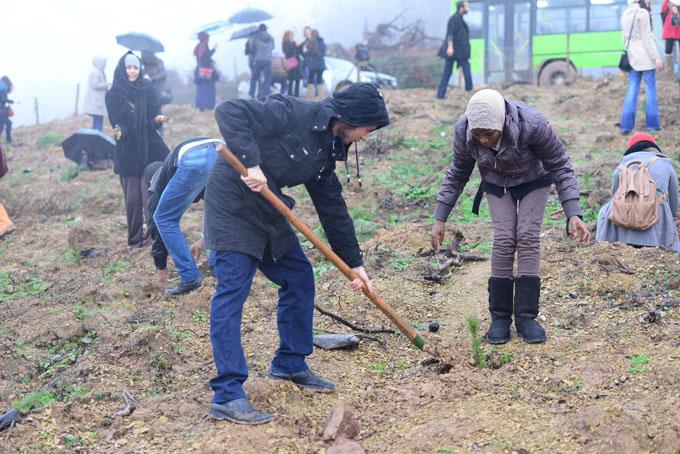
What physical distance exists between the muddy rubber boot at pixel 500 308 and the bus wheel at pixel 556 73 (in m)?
15.4

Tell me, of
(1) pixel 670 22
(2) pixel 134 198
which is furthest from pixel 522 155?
(1) pixel 670 22

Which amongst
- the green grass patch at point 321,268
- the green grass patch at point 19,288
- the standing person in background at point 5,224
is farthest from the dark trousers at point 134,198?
the standing person in background at point 5,224

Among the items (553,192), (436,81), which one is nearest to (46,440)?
(553,192)

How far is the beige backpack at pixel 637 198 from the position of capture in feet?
21.1

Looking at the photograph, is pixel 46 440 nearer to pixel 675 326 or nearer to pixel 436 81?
pixel 675 326

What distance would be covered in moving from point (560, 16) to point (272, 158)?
17020mm

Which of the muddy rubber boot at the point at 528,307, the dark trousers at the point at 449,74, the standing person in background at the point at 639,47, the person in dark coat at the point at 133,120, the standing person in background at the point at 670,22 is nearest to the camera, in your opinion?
the muddy rubber boot at the point at 528,307

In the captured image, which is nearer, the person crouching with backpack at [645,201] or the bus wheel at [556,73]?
the person crouching with backpack at [645,201]

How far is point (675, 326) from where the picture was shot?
5090 millimetres

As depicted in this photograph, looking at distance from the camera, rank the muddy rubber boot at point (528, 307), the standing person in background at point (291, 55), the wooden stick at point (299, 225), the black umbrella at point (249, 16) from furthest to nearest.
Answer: the black umbrella at point (249, 16) < the standing person in background at point (291, 55) < the muddy rubber boot at point (528, 307) < the wooden stick at point (299, 225)

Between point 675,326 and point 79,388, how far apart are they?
3.41 metres

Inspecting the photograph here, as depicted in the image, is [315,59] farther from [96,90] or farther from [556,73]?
[556,73]

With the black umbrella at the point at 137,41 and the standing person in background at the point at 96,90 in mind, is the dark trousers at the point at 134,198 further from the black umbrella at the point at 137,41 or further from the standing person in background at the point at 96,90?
the black umbrella at the point at 137,41

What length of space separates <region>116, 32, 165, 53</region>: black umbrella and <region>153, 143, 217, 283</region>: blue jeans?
36.6ft
